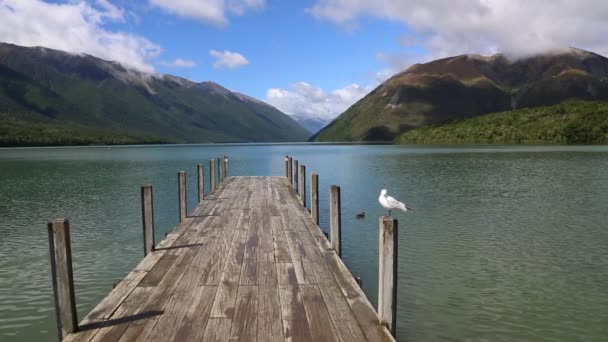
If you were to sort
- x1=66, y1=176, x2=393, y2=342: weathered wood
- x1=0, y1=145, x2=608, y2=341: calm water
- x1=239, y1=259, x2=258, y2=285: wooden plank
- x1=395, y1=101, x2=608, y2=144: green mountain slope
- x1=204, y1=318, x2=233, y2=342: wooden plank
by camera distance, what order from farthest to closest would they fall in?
x1=395, y1=101, x2=608, y2=144: green mountain slope, x1=0, y1=145, x2=608, y2=341: calm water, x1=239, y1=259, x2=258, y2=285: wooden plank, x1=66, y1=176, x2=393, y2=342: weathered wood, x1=204, y1=318, x2=233, y2=342: wooden plank

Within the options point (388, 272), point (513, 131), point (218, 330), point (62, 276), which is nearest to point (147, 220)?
point (62, 276)

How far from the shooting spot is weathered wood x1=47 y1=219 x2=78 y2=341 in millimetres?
6184

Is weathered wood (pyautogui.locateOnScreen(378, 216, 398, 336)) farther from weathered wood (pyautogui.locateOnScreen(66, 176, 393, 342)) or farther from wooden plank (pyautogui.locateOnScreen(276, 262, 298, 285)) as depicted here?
wooden plank (pyautogui.locateOnScreen(276, 262, 298, 285))

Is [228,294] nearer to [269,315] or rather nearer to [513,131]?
[269,315]

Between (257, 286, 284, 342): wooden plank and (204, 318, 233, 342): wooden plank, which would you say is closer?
(204, 318, 233, 342): wooden plank

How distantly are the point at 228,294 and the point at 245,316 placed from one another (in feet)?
3.32

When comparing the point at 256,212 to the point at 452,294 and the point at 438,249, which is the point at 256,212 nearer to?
the point at 438,249

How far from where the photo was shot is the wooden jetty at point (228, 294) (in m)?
6.11

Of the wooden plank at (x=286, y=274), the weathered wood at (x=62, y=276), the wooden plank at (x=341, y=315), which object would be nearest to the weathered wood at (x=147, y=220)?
the wooden plank at (x=286, y=274)

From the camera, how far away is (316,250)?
420 inches

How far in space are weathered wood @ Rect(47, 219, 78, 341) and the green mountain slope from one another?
136 meters

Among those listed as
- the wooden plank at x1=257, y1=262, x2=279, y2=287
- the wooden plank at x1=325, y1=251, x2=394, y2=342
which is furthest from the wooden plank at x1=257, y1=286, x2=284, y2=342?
the wooden plank at x1=325, y1=251, x2=394, y2=342

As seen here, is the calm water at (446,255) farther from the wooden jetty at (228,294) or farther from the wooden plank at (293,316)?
the wooden plank at (293,316)

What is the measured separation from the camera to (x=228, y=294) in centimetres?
755
